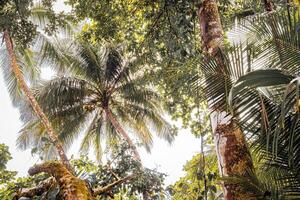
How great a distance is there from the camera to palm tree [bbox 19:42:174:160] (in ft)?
39.1

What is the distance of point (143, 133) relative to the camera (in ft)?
47.8

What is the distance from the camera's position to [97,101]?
13.5m

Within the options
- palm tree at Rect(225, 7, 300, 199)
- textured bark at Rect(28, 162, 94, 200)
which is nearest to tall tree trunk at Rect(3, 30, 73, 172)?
textured bark at Rect(28, 162, 94, 200)

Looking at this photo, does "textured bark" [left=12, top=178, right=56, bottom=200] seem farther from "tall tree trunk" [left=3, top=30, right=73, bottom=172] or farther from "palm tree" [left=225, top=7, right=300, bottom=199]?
"tall tree trunk" [left=3, top=30, right=73, bottom=172]

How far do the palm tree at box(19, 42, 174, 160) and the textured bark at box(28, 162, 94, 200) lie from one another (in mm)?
9096

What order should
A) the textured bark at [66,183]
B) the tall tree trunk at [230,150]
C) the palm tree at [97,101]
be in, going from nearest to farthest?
1. the textured bark at [66,183]
2. the tall tree trunk at [230,150]
3. the palm tree at [97,101]

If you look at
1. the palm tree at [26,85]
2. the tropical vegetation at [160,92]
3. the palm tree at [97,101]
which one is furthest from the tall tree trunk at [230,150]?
the palm tree at [97,101]

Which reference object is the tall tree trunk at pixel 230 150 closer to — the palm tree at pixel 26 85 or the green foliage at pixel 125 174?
the palm tree at pixel 26 85

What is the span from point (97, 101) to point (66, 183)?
1154 cm

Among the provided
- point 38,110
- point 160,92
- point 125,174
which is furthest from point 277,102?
point 160,92

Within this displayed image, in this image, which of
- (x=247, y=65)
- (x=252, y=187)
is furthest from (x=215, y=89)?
(x=252, y=187)

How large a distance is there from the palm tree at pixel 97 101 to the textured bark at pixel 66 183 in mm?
9096

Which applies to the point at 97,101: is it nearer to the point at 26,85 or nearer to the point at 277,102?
the point at 26,85

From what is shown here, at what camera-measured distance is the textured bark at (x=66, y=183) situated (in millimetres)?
1902
